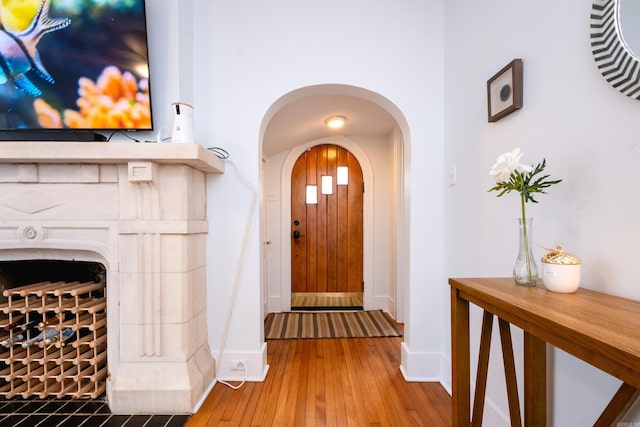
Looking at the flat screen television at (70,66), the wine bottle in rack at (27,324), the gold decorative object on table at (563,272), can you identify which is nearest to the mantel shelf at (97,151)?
the flat screen television at (70,66)

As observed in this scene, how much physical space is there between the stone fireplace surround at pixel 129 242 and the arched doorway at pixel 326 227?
194 centimetres

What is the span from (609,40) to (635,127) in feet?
0.85

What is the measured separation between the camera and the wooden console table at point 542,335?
52 cm

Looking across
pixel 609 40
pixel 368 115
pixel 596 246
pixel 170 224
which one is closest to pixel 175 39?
pixel 170 224

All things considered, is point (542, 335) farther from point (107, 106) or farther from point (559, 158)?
point (107, 106)

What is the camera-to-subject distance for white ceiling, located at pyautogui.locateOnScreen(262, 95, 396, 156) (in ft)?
7.48

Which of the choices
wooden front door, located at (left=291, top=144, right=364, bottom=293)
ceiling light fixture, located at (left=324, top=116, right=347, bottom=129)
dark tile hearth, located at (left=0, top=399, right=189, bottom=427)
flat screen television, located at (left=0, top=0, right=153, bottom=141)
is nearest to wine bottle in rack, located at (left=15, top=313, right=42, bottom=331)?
dark tile hearth, located at (left=0, top=399, right=189, bottom=427)

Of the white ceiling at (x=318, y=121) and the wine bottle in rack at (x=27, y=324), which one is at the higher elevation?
the white ceiling at (x=318, y=121)

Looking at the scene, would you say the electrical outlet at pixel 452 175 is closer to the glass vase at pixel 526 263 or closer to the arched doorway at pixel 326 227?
the glass vase at pixel 526 263

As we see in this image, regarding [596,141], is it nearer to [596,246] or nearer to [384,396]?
[596,246]

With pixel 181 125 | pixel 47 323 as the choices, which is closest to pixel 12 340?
pixel 47 323

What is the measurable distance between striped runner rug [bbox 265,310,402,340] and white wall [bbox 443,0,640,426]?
1224 millimetres

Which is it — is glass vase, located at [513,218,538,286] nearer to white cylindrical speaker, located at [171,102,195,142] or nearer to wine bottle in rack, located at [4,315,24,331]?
white cylindrical speaker, located at [171,102,195,142]

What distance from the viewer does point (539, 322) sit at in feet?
2.16
